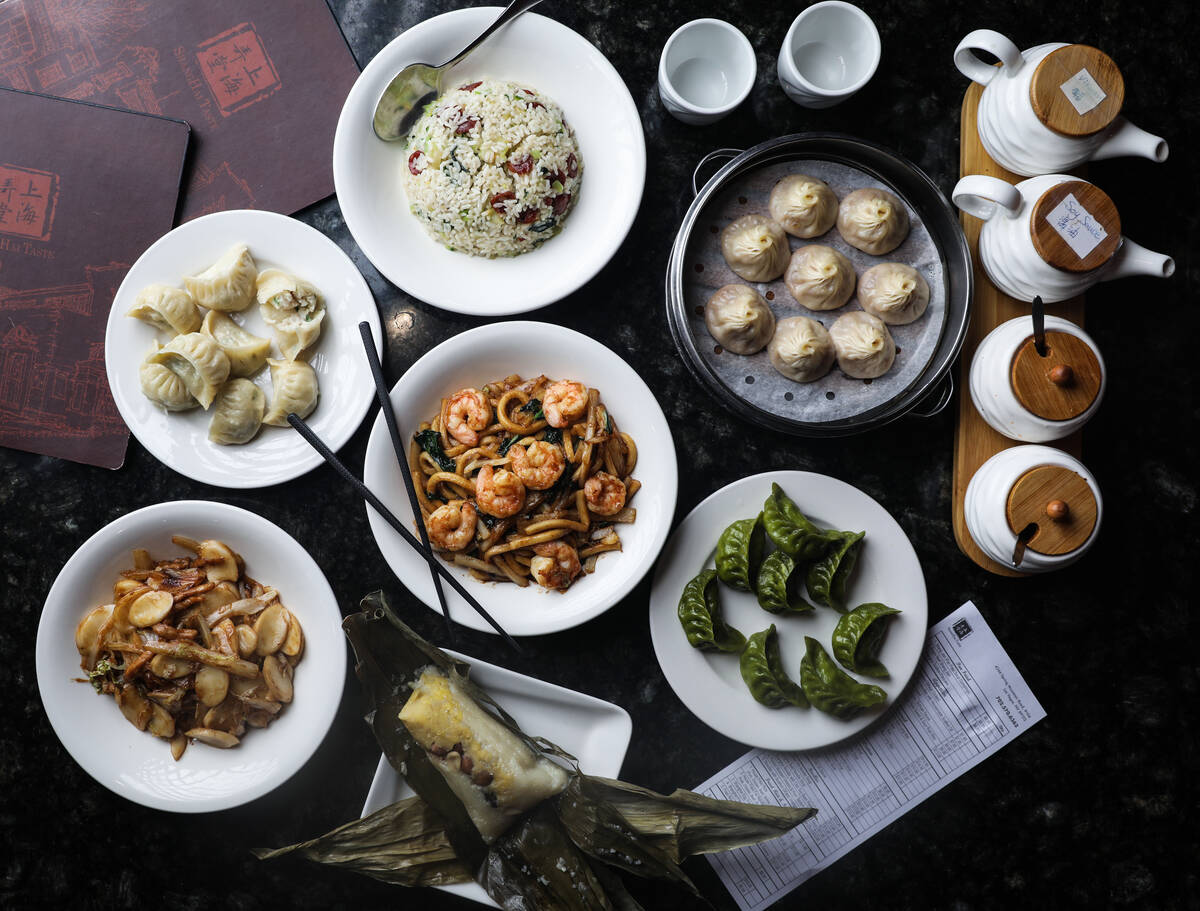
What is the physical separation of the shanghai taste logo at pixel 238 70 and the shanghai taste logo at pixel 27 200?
57 cm

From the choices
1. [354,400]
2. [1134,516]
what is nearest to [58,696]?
[354,400]

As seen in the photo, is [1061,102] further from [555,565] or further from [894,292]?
[555,565]

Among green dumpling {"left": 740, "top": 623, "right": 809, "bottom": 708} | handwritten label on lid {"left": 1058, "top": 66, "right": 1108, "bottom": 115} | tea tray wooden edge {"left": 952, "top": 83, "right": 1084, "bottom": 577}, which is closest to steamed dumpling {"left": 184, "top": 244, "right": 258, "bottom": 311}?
green dumpling {"left": 740, "top": 623, "right": 809, "bottom": 708}

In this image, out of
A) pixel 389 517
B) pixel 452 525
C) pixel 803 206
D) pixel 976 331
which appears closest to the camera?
pixel 389 517

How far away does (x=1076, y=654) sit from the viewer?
245cm

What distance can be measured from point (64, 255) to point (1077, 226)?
2986 mm

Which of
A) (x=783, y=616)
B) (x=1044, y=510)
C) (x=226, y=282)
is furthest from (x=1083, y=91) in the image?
(x=226, y=282)

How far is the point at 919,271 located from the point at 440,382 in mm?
1485

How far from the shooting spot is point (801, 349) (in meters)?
2.18

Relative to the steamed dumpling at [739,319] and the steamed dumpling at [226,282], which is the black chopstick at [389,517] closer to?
the steamed dumpling at [226,282]

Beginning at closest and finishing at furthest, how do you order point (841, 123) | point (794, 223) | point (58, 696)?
point (58, 696)
point (794, 223)
point (841, 123)

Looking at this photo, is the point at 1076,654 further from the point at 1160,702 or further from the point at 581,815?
the point at 581,815

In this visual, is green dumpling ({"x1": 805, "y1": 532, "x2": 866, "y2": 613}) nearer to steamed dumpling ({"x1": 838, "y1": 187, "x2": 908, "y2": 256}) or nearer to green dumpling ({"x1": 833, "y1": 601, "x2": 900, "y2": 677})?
green dumpling ({"x1": 833, "y1": 601, "x2": 900, "y2": 677})

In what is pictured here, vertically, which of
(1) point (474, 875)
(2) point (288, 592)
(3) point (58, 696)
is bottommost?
(3) point (58, 696)
